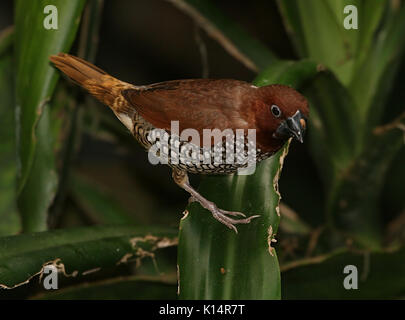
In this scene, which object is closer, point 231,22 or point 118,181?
point 231,22

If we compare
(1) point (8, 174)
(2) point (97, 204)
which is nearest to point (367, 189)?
(2) point (97, 204)

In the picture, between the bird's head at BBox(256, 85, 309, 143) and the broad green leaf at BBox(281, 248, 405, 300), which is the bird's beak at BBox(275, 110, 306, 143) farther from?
the broad green leaf at BBox(281, 248, 405, 300)

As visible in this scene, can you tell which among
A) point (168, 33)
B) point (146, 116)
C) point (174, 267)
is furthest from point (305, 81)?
point (168, 33)

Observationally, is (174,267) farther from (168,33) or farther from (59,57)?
(168,33)

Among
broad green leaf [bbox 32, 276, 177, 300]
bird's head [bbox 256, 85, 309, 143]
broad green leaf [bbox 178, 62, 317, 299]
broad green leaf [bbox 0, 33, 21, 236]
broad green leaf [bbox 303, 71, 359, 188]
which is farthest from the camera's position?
broad green leaf [bbox 0, 33, 21, 236]

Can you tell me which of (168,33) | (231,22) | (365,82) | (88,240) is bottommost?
(88,240)

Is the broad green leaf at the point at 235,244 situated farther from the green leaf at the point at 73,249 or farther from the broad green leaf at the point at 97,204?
the broad green leaf at the point at 97,204

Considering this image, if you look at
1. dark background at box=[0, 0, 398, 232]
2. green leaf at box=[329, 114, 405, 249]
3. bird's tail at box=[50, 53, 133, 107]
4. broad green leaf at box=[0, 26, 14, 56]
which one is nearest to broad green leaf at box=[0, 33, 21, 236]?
broad green leaf at box=[0, 26, 14, 56]

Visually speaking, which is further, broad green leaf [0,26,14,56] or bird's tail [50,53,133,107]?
broad green leaf [0,26,14,56]
